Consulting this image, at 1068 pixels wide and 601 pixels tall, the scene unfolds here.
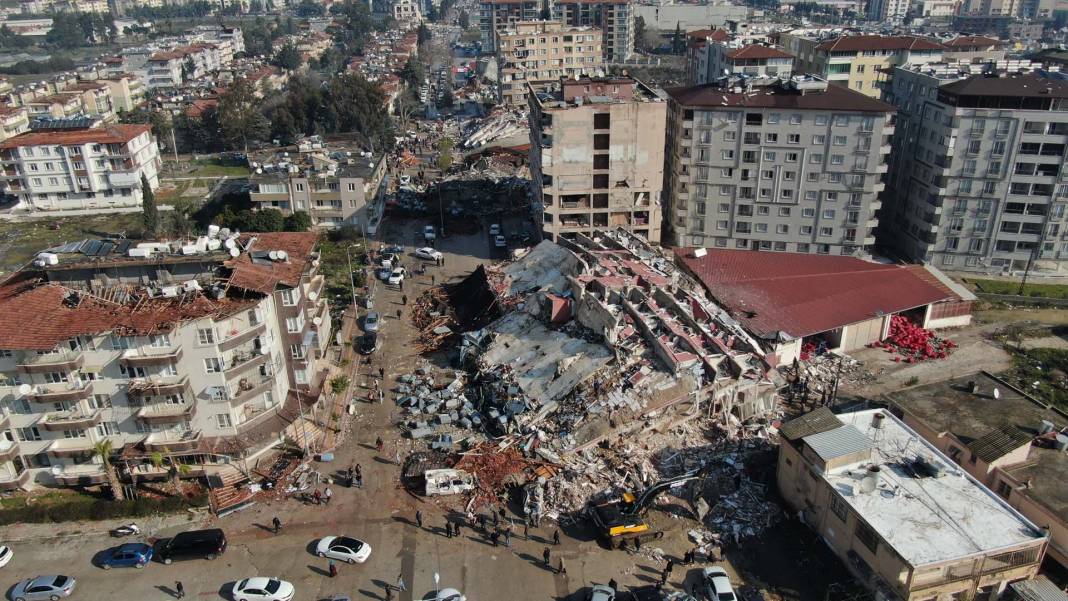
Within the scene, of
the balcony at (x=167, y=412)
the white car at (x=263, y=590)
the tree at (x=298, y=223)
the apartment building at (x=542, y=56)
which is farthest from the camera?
the apartment building at (x=542, y=56)

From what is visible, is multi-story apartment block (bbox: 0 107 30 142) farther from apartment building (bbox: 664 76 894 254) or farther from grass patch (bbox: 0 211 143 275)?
apartment building (bbox: 664 76 894 254)

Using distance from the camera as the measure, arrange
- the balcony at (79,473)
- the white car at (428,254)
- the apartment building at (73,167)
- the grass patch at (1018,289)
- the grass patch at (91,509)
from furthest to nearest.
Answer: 1. the apartment building at (73,167)
2. the white car at (428,254)
3. the grass patch at (1018,289)
4. the balcony at (79,473)
5. the grass patch at (91,509)

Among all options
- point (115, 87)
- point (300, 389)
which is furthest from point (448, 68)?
point (300, 389)

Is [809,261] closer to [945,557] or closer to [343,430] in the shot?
[945,557]

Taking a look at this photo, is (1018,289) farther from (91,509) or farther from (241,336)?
(91,509)

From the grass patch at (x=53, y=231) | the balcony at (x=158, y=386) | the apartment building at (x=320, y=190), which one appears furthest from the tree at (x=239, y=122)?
the balcony at (x=158, y=386)

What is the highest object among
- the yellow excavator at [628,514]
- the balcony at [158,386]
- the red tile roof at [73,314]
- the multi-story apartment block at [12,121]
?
the red tile roof at [73,314]

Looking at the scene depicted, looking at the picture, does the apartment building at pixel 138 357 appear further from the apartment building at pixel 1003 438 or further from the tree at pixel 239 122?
the tree at pixel 239 122

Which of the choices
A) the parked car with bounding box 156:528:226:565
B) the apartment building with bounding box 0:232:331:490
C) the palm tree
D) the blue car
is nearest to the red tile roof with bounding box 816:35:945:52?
the apartment building with bounding box 0:232:331:490

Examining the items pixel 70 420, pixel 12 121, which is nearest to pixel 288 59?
pixel 12 121
